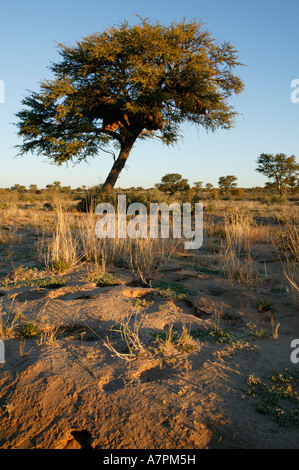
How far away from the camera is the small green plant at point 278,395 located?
2.16 metres

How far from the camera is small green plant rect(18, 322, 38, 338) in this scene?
3088 millimetres

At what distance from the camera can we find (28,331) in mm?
3098

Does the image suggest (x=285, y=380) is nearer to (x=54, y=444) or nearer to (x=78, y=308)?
(x=54, y=444)

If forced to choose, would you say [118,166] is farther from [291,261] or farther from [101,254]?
[291,261]

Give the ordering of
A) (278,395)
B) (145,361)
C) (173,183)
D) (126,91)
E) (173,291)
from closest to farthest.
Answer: (278,395)
(145,361)
(173,291)
(126,91)
(173,183)

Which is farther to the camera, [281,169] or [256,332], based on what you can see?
[281,169]

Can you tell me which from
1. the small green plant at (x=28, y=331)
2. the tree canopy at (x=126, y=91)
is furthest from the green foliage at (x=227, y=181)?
the small green plant at (x=28, y=331)

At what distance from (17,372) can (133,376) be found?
2.89ft

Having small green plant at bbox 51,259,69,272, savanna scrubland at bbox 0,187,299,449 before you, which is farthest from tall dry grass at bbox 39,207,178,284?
savanna scrubland at bbox 0,187,299,449

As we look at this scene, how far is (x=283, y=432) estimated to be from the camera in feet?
6.62

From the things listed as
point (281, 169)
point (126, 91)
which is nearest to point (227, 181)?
point (281, 169)

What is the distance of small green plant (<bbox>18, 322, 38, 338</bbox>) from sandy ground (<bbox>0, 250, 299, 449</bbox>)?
0.07 m

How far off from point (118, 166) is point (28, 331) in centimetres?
1331

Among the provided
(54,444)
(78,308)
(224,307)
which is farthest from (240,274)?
(54,444)
